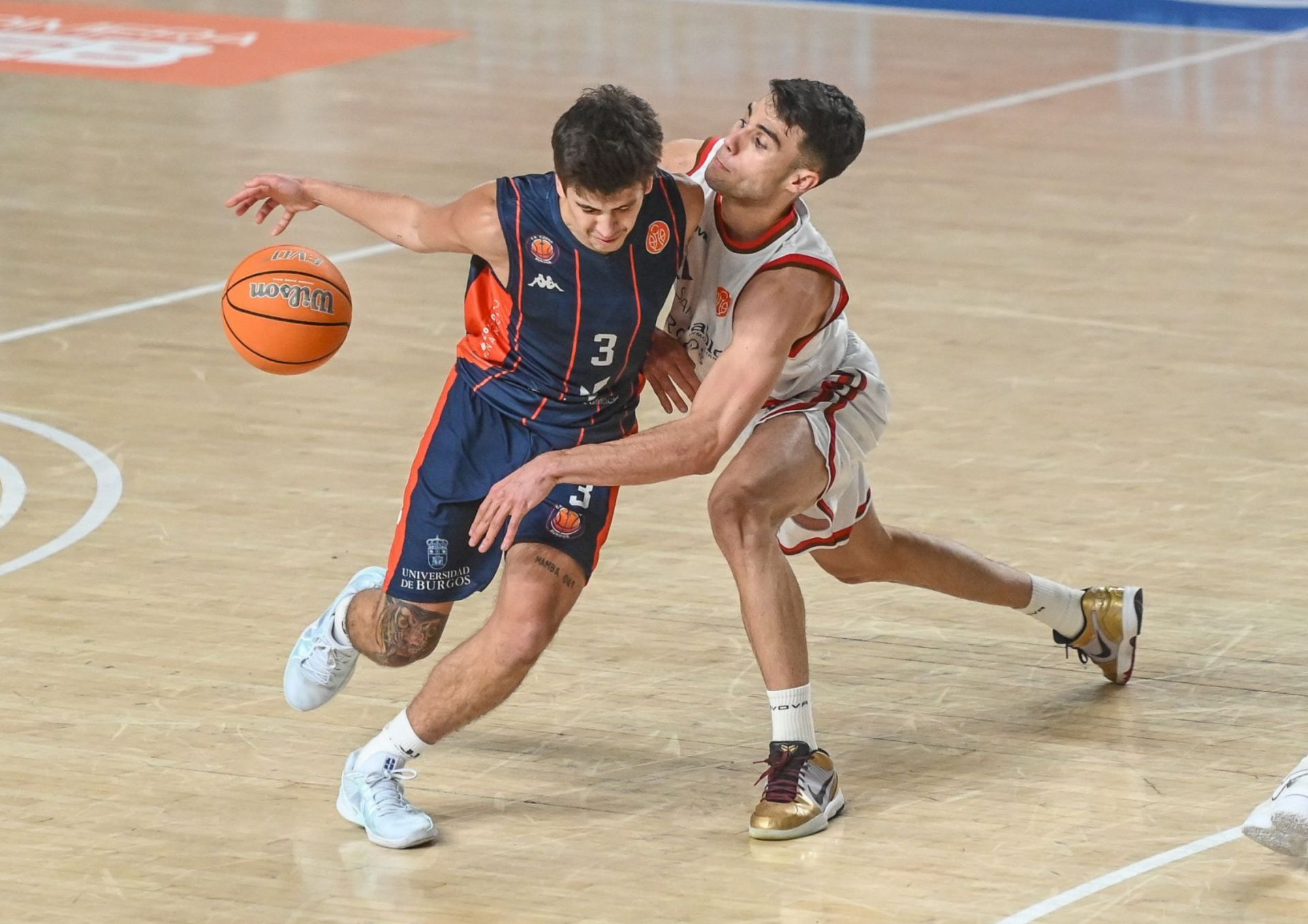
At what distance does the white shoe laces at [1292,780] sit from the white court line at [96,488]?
150 inches

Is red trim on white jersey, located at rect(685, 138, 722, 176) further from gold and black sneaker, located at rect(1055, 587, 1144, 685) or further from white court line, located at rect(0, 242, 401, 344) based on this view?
white court line, located at rect(0, 242, 401, 344)

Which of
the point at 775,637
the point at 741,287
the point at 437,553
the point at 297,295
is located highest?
the point at 741,287

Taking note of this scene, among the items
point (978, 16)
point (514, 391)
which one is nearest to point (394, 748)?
point (514, 391)

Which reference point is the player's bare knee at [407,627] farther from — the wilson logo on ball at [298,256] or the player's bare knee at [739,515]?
the wilson logo on ball at [298,256]

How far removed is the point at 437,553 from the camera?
16.1ft

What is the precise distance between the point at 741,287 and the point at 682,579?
65.2 inches

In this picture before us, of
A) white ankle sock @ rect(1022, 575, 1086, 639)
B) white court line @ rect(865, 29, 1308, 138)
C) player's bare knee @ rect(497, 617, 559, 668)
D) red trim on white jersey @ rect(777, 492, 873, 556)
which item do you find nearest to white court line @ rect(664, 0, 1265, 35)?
white court line @ rect(865, 29, 1308, 138)

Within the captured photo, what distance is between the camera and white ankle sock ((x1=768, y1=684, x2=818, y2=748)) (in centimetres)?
478

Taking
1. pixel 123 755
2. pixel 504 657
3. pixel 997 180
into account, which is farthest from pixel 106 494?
pixel 997 180

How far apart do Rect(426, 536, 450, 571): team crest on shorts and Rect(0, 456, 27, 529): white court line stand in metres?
2.35

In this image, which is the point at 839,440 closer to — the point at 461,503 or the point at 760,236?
the point at 760,236

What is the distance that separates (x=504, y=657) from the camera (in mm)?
4637

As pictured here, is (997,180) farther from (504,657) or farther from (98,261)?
(504,657)

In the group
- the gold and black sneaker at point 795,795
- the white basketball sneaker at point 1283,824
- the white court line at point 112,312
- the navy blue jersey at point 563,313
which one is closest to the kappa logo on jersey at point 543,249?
the navy blue jersey at point 563,313
